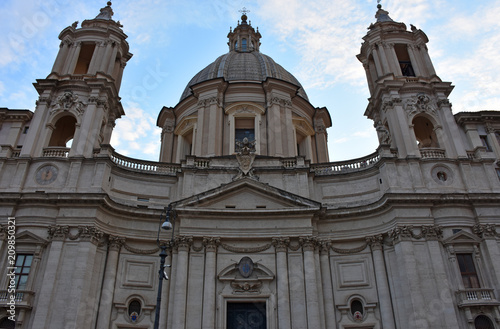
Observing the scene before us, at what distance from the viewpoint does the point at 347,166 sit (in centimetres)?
2380

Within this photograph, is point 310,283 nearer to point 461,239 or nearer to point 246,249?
point 246,249

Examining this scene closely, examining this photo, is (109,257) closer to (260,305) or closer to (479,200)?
(260,305)

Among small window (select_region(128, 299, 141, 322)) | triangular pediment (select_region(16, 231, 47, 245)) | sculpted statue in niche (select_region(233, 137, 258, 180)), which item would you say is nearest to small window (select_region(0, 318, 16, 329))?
triangular pediment (select_region(16, 231, 47, 245))

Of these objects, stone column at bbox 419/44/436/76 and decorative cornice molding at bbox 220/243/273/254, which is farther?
stone column at bbox 419/44/436/76

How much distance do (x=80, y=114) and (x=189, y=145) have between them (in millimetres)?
9589

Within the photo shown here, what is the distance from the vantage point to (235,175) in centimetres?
2281

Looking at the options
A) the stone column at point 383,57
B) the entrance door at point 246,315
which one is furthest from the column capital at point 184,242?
the stone column at point 383,57

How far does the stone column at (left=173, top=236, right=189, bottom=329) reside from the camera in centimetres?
1872

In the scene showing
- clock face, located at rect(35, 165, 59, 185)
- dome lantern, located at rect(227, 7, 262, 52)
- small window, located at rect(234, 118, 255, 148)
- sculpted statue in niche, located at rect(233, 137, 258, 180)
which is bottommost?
clock face, located at rect(35, 165, 59, 185)

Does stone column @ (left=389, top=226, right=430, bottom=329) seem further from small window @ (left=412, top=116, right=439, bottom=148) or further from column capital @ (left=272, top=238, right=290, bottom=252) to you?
small window @ (left=412, top=116, right=439, bottom=148)

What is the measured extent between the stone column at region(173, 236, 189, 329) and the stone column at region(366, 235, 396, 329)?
391 inches

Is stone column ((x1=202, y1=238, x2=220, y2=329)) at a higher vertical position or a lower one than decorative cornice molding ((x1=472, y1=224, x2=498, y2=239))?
lower

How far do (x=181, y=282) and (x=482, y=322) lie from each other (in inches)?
574

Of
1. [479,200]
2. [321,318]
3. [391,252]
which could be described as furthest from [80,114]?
[479,200]
